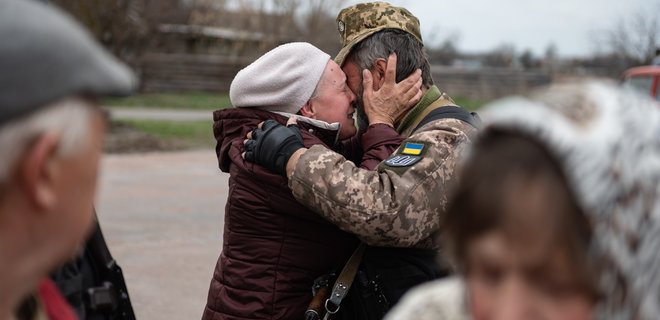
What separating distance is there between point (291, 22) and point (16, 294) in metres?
26.9

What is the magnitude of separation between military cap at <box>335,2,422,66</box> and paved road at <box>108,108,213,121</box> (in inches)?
600

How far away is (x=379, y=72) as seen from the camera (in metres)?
3.00

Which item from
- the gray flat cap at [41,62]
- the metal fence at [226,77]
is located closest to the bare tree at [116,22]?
the metal fence at [226,77]

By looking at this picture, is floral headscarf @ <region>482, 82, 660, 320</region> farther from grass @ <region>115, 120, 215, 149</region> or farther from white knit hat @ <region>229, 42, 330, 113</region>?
grass @ <region>115, 120, 215, 149</region>

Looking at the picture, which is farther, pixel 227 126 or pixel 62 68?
pixel 227 126

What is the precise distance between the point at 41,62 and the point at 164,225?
717 centimetres

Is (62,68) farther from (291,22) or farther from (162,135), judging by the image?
(291,22)

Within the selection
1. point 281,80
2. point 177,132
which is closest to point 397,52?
point 281,80

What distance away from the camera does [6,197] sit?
1246 millimetres

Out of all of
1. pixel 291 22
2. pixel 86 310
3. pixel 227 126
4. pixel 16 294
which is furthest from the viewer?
pixel 291 22

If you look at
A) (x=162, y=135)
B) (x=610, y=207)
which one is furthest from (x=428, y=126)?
(x=162, y=135)

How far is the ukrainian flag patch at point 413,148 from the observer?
2.63m

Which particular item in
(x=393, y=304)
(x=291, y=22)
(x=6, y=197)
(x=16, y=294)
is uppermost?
(x=6, y=197)

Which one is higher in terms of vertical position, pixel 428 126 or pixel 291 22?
pixel 428 126
